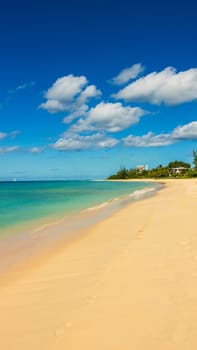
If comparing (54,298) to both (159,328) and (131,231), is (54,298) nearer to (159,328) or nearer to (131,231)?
(159,328)

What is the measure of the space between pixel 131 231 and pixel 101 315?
19.8ft

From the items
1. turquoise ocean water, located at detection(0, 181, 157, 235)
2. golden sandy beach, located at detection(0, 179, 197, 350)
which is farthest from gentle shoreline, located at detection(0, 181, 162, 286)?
turquoise ocean water, located at detection(0, 181, 157, 235)

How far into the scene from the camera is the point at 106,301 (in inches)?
151

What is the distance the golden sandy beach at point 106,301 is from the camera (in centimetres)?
298

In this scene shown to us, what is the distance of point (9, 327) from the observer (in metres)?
3.33

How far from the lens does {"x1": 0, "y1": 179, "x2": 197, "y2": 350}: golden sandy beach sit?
2979 millimetres

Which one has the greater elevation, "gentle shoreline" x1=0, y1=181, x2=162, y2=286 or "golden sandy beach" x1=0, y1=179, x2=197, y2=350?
"golden sandy beach" x1=0, y1=179, x2=197, y2=350

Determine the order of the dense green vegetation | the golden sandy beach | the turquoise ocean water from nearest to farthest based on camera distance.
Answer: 1. the golden sandy beach
2. the turquoise ocean water
3. the dense green vegetation

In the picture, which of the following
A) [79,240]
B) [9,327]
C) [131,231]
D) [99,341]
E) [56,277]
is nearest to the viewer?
[99,341]

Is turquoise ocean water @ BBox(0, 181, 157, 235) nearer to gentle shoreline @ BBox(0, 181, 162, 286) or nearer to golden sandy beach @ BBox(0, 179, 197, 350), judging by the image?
gentle shoreline @ BBox(0, 181, 162, 286)

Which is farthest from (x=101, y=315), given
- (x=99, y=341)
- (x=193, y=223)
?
(x=193, y=223)

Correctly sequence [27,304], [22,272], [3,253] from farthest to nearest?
[3,253] < [22,272] < [27,304]

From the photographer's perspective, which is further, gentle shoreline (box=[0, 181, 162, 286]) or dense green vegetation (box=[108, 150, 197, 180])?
dense green vegetation (box=[108, 150, 197, 180])

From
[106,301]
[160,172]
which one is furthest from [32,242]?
[160,172]
